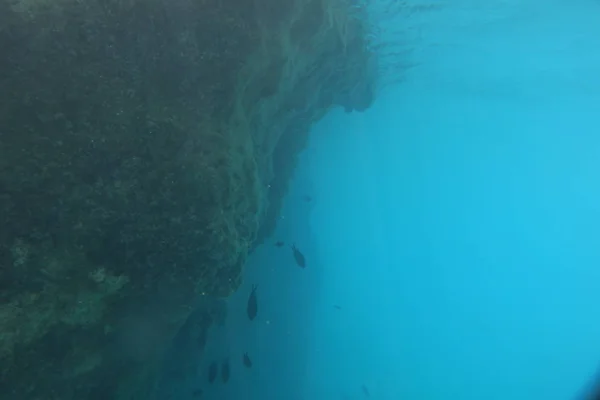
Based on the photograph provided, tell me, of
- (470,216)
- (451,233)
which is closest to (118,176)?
(470,216)

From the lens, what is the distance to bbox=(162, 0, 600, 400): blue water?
55.5 ft

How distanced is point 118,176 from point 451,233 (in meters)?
134

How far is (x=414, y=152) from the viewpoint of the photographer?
4847 centimetres

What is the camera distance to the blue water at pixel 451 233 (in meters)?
16.9

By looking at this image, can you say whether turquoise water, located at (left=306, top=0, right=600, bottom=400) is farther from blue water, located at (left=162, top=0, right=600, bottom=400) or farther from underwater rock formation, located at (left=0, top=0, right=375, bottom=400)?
underwater rock formation, located at (left=0, top=0, right=375, bottom=400)

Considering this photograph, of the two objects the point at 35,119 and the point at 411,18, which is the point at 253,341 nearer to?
the point at 35,119

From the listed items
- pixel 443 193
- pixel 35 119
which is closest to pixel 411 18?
pixel 35 119

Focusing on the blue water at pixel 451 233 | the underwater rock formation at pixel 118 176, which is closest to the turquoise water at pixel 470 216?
the blue water at pixel 451 233

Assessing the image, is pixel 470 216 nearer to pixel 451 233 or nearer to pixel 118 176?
pixel 451 233

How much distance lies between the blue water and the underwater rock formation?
582 centimetres

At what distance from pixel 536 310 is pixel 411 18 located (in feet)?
447

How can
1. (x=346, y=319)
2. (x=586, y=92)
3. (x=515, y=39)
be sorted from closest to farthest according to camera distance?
(x=515, y=39), (x=586, y=92), (x=346, y=319)

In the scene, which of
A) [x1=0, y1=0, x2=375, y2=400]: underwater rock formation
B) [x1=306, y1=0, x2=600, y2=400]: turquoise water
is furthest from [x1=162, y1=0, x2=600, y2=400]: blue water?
[x1=0, y1=0, x2=375, y2=400]: underwater rock formation

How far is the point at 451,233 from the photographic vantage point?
431 ft
